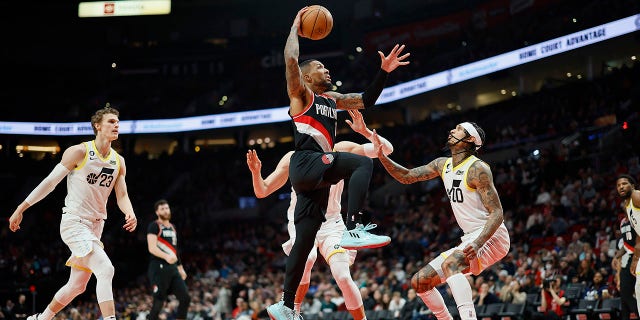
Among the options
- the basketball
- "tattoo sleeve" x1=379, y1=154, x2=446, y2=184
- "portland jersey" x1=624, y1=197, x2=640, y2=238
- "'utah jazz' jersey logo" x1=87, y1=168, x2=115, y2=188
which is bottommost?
"portland jersey" x1=624, y1=197, x2=640, y2=238

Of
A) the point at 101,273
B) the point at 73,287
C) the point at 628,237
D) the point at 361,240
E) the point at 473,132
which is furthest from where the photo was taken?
the point at 628,237

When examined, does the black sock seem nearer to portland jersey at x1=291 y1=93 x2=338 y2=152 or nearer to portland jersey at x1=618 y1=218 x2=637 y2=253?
portland jersey at x1=291 y1=93 x2=338 y2=152

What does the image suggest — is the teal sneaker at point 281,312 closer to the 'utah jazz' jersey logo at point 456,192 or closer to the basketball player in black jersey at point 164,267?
the 'utah jazz' jersey logo at point 456,192

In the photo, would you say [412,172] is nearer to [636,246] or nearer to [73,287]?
[636,246]

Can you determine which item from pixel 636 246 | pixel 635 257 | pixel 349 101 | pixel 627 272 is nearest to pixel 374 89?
pixel 349 101

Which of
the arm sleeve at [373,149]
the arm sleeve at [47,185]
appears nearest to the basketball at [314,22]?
the arm sleeve at [373,149]

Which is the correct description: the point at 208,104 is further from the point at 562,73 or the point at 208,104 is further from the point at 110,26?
the point at 562,73

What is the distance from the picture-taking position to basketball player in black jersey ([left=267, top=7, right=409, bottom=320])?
270 inches

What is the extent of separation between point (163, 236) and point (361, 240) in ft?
21.1

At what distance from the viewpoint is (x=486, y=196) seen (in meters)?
7.73

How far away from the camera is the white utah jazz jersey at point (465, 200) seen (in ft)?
26.0

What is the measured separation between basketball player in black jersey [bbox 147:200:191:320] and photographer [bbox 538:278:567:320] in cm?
687

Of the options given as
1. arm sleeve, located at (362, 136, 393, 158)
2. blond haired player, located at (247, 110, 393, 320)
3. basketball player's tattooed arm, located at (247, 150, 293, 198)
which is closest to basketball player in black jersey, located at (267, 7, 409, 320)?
blond haired player, located at (247, 110, 393, 320)

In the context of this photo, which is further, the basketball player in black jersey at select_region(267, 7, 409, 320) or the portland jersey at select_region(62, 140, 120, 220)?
the portland jersey at select_region(62, 140, 120, 220)
